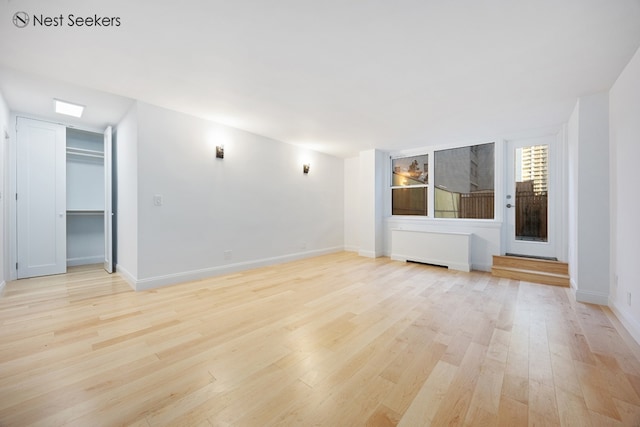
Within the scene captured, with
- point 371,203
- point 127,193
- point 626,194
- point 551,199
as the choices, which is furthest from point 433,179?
point 127,193

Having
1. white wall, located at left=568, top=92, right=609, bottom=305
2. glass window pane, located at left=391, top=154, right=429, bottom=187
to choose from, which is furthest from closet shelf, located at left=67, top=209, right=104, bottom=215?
white wall, located at left=568, top=92, right=609, bottom=305

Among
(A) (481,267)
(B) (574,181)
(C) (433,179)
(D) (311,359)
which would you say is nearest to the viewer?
(D) (311,359)

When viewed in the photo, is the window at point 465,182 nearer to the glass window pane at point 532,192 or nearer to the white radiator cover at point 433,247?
the glass window pane at point 532,192

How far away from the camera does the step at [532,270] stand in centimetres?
353

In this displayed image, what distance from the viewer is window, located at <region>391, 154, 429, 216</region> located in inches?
212

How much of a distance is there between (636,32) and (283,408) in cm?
355

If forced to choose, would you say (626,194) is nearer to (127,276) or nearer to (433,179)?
(433,179)

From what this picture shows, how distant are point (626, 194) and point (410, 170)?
3522 mm

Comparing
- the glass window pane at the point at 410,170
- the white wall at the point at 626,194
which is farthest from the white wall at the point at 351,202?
the white wall at the point at 626,194

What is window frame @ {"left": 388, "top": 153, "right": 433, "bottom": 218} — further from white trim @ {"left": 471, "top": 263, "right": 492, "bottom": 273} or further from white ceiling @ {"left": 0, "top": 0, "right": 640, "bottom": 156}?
white ceiling @ {"left": 0, "top": 0, "right": 640, "bottom": 156}

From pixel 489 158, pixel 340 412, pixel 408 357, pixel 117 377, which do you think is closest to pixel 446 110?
pixel 489 158

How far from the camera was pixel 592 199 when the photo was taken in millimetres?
2824

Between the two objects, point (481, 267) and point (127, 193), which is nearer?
point (127, 193)

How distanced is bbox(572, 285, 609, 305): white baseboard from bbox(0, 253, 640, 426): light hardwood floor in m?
0.14
